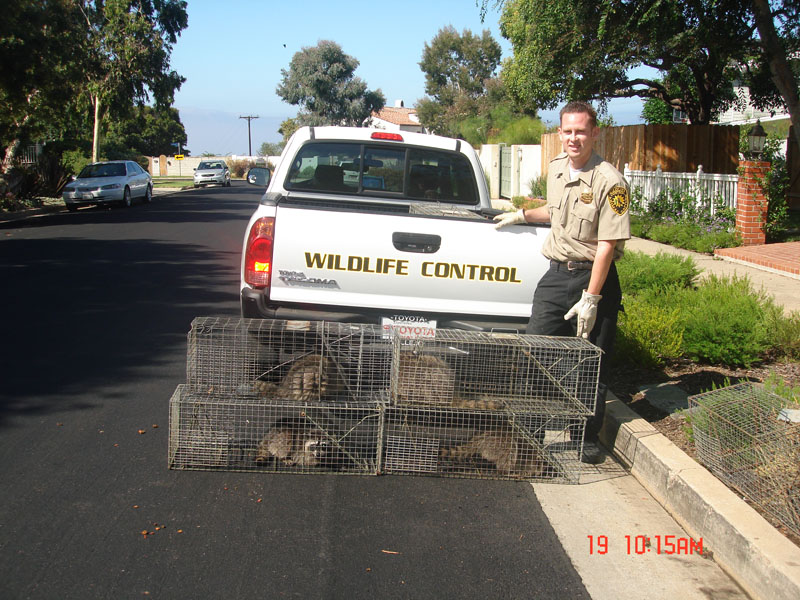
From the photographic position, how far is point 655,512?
4.39 m

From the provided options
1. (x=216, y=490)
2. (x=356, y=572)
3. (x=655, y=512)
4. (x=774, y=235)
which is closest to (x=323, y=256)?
(x=216, y=490)

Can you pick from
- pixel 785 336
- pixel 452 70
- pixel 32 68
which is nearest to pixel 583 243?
pixel 785 336

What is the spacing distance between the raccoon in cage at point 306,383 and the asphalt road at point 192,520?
0.49m

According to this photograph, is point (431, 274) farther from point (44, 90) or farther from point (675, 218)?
point (44, 90)

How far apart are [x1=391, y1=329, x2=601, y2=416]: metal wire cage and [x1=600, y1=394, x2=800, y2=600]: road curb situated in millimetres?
514

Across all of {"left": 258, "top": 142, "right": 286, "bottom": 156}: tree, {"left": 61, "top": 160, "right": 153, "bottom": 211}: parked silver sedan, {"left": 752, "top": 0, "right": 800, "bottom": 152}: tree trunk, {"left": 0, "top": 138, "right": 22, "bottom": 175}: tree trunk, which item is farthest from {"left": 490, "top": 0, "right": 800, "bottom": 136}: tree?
{"left": 258, "top": 142, "right": 286, "bottom": 156}: tree

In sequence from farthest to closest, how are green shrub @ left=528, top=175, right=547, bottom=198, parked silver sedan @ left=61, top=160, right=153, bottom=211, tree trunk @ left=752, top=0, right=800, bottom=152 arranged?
1. green shrub @ left=528, top=175, right=547, bottom=198
2. parked silver sedan @ left=61, top=160, right=153, bottom=211
3. tree trunk @ left=752, top=0, right=800, bottom=152

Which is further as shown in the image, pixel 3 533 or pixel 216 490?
pixel 216 490

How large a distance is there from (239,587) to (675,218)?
1397 centimetres

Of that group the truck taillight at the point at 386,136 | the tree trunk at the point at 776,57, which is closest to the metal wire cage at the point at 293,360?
the truck taillight at the point at 386,136

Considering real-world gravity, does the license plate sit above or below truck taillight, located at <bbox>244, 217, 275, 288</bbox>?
below

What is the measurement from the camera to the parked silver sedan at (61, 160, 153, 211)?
2538 cm

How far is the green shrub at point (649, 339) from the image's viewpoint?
6590 millimetres

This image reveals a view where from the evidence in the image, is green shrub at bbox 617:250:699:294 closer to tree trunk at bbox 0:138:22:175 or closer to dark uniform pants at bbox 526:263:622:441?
dark uniform pants at bbox 526:263:622:441
